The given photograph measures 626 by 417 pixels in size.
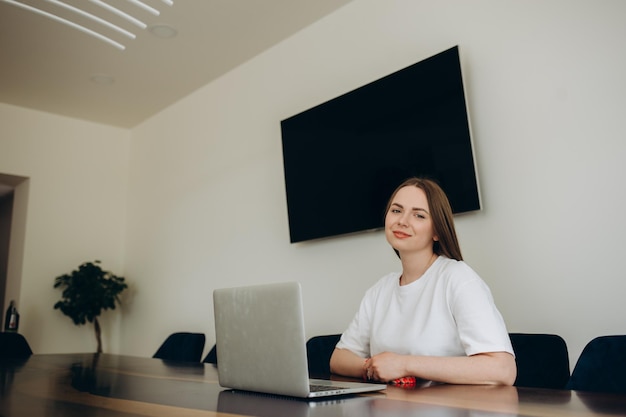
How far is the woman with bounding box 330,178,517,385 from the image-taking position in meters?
1.37

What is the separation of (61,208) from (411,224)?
14.3 ft

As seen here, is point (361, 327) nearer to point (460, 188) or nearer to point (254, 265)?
point (460, 188)

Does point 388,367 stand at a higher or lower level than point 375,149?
lower

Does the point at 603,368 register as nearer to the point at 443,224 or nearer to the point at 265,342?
the point at 443,224

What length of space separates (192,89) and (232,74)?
550 millimetres

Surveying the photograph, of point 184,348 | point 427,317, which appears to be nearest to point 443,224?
point 427,317

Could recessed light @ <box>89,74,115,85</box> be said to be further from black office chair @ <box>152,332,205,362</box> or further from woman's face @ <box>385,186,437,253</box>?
woman's face @ <box>385,186,437,253</box>

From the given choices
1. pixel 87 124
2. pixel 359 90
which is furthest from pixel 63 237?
pixel 359 90

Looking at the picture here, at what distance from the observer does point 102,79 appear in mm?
4395

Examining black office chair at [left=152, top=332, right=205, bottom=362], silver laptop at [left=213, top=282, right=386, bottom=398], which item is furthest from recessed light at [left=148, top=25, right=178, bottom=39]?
silver laptop at [left=213, top=282, right=386, bottom=398]

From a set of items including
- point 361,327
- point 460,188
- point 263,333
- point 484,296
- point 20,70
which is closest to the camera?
point 263,333

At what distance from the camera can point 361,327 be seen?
192 cm

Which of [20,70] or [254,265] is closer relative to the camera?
[254,265]

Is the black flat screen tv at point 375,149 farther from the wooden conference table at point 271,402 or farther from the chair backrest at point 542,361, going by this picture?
the wooden conference table at point 271,402
